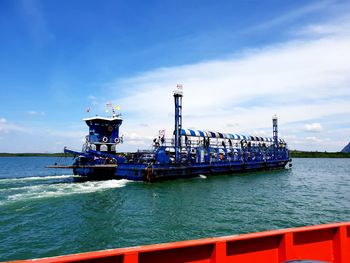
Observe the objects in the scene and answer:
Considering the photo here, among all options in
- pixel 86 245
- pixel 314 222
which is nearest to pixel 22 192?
pixel 86 245

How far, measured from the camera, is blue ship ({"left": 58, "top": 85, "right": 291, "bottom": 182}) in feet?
116

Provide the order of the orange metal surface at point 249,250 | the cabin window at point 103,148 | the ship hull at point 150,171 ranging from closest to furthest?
the orange metal surface at point 249,250, the ship hull at point 150,171, the cabin window at point 103,148

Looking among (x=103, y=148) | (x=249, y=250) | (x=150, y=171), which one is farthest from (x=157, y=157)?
(x=249, y=250)

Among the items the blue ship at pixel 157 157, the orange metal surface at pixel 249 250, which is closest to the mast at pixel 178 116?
the blue ship at pixel 157 157

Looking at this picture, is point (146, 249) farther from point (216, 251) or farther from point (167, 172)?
point (167, 172)

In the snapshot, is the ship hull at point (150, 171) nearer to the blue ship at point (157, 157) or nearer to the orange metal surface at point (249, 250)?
the blue ship at point (157, 157)

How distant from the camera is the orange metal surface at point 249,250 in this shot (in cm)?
444

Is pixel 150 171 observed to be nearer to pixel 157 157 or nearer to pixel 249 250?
pixel 157 157

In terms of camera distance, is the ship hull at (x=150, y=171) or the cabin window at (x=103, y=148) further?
the cabin window at (x=103, y=148)

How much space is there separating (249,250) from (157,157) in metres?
31.0

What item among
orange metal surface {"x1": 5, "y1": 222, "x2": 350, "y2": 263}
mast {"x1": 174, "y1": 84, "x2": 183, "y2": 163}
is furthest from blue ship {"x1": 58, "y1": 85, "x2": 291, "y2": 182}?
orange metal surface {"x1": 5, "y1": 222, "x2": 350, "y2": 263}

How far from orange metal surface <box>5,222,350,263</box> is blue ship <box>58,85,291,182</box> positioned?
28303mm

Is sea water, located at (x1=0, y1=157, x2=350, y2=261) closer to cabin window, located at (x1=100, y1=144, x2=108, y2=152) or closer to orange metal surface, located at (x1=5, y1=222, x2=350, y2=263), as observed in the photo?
orange metal surface, located at (x1=5, y1=222, x2=350, y2=263)

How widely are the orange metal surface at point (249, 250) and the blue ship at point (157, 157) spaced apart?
92.9 feet
